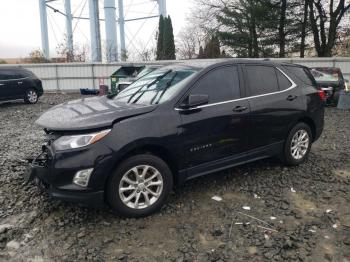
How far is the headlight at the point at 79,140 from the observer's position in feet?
12.6

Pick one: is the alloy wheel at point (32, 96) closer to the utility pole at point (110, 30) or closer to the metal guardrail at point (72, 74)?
the metal guardrail at point (72, 74)

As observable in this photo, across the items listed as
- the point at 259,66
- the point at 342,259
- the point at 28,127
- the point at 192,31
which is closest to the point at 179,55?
the point at 192,31

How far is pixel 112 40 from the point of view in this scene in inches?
1211

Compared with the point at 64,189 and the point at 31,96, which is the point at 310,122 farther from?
the point at 31,96

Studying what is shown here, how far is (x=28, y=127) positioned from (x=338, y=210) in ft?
26.6

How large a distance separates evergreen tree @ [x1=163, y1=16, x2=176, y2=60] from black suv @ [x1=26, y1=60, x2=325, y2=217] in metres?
26.2

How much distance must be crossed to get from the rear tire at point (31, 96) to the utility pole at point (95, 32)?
45.2ft

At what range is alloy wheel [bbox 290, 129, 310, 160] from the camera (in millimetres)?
5785

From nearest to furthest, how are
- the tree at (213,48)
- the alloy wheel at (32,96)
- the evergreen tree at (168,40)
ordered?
the alloy wheel at (32,96) → the tree at (213,48) → the evergreen tree at (168,40)

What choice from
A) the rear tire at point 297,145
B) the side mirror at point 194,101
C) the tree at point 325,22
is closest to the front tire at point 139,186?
the side mirror at point 194,101

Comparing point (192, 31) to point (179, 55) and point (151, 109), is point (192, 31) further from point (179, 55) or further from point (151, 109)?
point (151, 109)

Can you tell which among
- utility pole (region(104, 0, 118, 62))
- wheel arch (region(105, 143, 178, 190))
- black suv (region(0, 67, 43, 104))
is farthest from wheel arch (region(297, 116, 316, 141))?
utility pole (region(104, 0, 118, 62))

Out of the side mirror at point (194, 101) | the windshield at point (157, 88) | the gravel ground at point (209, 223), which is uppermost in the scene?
the windshield at point (157, 88)

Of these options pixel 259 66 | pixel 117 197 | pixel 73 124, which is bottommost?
pixel 117 197
